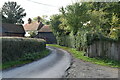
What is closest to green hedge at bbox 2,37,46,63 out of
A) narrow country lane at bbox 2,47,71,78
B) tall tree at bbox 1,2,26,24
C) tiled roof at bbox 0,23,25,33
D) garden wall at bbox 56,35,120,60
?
narrow country lane at bbox 2,47,71,78

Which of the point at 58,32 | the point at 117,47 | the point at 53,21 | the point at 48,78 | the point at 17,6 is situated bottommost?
the point at 48,78

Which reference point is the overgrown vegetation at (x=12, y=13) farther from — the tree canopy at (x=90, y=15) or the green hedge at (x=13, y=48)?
the green hedge at (x=13, y=48)

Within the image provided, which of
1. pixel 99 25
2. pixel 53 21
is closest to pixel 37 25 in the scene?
pixel 53 21

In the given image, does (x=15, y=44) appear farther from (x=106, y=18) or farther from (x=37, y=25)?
(x=37, y=25)

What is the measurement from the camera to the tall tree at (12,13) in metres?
46.0

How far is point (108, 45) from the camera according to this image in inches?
460

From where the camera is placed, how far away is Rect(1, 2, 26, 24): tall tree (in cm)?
4600

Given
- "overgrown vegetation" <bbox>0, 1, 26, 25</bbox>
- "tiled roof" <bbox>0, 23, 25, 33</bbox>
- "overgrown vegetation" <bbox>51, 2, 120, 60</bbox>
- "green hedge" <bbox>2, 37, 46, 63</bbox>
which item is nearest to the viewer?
"green hedge" <bbox>2, 37, 46, 63</bbox>

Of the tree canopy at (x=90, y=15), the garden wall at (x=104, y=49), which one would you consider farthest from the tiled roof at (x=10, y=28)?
the garden wall at (x=104, y=49)

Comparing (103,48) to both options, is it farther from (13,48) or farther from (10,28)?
(10,28)

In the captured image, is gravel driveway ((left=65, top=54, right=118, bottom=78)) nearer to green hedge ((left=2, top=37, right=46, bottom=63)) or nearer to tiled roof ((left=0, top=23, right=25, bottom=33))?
green hedge ((left=2, top=37, right=46, bottom=63))

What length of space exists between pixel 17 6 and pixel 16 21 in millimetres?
7249

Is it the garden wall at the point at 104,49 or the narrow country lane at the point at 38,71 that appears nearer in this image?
the narrow country lane at the point at 38,71

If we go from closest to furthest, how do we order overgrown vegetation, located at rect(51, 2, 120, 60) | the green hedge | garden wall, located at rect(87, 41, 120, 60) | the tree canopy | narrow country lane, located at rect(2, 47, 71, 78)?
narrow country lane, located at rect(2, 47, 71, 78), the green hedge, garden wall, located at rect(87, 41, 120, 60), overgrown vegetation, located at rect(51, 2, 120, 60), the tree canopy
